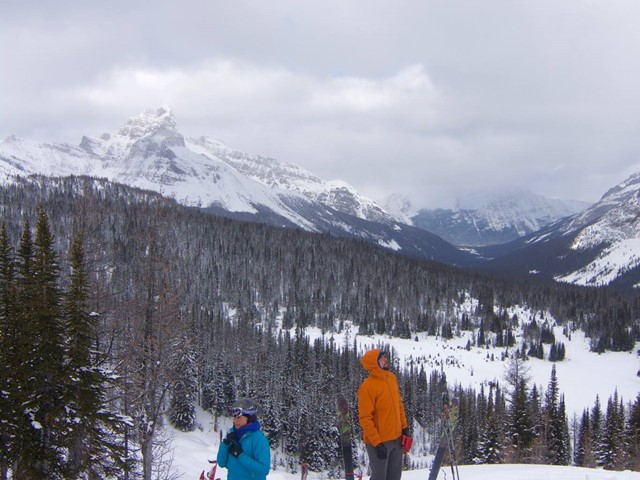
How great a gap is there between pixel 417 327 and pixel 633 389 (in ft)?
185

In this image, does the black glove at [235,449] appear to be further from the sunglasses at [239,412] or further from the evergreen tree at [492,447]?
the evergreen tree at [492,447]

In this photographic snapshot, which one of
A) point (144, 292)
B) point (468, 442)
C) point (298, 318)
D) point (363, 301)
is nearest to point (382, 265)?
point (363, 301)

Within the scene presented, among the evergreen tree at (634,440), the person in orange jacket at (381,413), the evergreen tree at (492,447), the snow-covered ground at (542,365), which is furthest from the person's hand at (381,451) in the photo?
the snow-covered ground at (542,365)

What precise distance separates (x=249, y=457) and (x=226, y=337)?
8114 centimetres

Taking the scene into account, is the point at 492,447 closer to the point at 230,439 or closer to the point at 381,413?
Result: the point at 381,413

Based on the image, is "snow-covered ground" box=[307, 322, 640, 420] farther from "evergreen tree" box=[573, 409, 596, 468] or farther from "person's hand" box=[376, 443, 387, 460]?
"person's hand" box=[376, 443, 387, 460]

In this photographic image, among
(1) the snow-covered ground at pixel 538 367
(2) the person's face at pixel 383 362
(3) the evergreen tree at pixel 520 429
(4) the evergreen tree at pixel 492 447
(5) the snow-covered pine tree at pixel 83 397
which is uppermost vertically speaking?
(2) the person's face at pixel 383 362

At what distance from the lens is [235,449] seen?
6.18 meters

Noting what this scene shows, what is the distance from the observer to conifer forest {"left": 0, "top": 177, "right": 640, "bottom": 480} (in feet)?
47.2

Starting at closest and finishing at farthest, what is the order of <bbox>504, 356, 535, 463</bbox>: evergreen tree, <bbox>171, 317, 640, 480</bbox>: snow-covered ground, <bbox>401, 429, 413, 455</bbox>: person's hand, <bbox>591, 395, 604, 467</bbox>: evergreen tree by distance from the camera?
<bbox>401, 429, 413, 455</bbox>: person's hand, <bbox>504, 356, 535, 463</bbox>: evergreen tree, <bbox>591, 395, 604, 467</bbox>: evergreen tree, <bbox>171, 317, 640, 480</bbox>: snow-covered ground

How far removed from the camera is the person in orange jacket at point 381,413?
7625 mm

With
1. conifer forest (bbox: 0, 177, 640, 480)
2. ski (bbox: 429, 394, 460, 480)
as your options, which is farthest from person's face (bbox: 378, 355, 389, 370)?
conifer forest (bbox: 0, 177, 640, 480)

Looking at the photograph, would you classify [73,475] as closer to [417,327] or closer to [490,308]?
[417,327]

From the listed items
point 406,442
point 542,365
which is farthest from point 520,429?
point 542,365
